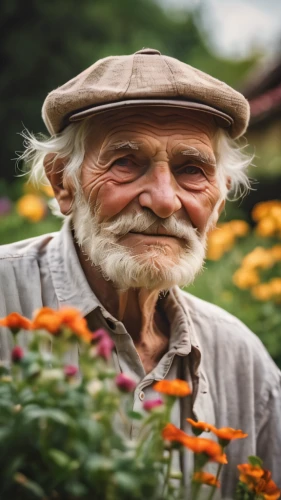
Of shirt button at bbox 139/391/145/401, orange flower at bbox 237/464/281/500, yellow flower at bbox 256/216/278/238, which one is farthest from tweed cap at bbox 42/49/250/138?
yellow flower at bbox 256/216/278/238

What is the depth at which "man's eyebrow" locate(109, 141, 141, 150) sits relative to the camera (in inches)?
98.0

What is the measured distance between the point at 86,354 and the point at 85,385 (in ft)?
0.23

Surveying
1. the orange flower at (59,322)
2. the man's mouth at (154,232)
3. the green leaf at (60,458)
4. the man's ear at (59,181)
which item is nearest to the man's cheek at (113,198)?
the man's mouth at (154,232)

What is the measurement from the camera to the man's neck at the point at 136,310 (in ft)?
8.77

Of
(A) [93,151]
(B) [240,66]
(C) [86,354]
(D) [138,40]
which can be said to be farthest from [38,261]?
(B) [240,66]

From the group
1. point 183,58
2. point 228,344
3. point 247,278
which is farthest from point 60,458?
point 183,58

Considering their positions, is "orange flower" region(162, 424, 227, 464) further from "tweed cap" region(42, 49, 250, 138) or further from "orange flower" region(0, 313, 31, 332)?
"tweed cap" region(42, 49, 250, 138)

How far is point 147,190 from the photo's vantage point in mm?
2461

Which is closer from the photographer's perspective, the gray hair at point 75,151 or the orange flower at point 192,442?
the orange flower at point 192,442

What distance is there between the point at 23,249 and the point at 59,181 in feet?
1.00

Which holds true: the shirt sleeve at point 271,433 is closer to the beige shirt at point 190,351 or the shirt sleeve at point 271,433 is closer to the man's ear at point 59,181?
the beige shirt at point 190,351

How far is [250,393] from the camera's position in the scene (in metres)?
2.86

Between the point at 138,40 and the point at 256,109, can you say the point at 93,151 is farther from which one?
the point at 138,40

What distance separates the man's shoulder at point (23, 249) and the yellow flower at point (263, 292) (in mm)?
2265
